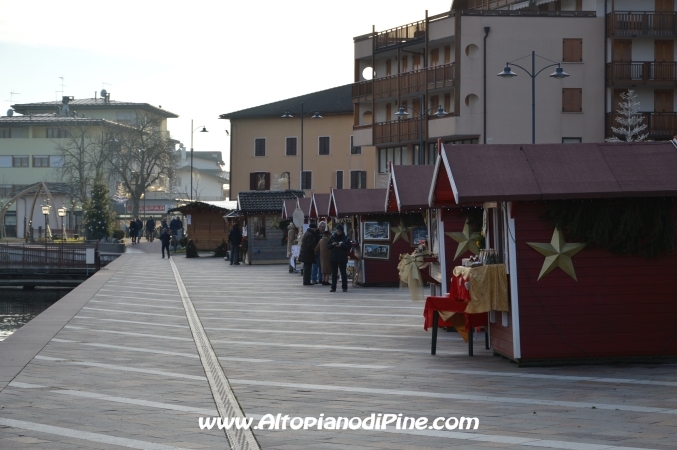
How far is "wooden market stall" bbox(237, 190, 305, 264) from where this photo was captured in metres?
53.2

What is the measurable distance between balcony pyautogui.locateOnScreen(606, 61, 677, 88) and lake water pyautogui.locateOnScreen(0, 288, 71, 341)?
34906 mm

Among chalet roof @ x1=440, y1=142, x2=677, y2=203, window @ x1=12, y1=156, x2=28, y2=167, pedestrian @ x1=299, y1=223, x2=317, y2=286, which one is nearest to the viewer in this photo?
chalet roof @ x1=440, y1=142, x2=677, y2=203

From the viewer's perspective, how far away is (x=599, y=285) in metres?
14.3

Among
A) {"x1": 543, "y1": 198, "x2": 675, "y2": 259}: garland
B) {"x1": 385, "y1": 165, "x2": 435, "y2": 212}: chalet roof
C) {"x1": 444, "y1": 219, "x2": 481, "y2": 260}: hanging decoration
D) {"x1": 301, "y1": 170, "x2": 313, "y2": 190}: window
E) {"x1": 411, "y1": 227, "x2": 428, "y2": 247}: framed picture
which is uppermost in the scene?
{"x1": 301, "y1": 170, "x2": 313, "y2": 190}: window

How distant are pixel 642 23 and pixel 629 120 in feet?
22.9

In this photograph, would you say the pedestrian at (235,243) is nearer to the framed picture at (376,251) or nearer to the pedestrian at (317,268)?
the pedestrian at (317,268)

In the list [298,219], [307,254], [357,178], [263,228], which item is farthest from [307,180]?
[307,254]

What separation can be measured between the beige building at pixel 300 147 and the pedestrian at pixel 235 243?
40775 mm

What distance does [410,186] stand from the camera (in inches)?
949

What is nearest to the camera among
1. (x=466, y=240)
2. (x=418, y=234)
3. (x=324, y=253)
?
(x=466, y=240)

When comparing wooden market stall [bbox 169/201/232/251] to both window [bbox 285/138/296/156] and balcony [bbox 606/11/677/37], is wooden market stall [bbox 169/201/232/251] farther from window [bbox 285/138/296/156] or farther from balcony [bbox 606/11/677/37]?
balcony [bbox 606/11/677/37]

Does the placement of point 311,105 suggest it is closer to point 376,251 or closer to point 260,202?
point 260,202

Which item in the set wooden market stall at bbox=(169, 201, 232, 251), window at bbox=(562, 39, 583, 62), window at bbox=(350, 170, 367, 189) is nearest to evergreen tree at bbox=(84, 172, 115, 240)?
wooden market stall at bbox=(169, 201, 232, 251)

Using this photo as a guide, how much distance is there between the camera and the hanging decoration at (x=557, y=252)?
14.2 m
